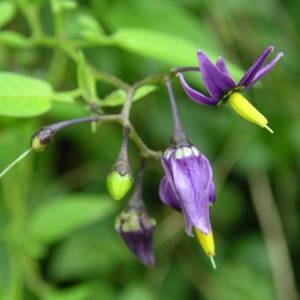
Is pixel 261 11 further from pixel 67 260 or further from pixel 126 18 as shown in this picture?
pixel 67 260

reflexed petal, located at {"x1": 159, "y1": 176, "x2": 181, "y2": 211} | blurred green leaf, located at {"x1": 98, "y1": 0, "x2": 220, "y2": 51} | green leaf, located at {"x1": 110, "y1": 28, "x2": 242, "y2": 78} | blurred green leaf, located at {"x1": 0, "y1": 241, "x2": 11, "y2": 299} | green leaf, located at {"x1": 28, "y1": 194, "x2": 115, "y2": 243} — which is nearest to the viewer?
reflexed petal, located at {"x1": 159, "y1": 176, "x2": 181, "y2": 211}

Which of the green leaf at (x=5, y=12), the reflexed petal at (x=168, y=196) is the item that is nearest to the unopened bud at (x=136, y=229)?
the reflexed petal at (x=168, y=196)

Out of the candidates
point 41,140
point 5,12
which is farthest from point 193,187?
point 5,12

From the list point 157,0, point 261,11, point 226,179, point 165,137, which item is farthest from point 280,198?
point 157,0

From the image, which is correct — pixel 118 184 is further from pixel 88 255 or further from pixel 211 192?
pixel 88 255

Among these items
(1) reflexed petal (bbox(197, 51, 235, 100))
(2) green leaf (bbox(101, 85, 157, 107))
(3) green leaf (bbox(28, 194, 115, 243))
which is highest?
(1) reflexed petal (bbox(197, 51, 235, 100))

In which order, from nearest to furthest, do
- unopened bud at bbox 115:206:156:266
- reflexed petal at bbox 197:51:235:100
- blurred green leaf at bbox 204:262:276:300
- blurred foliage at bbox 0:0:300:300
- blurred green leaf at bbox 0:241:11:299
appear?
reflexed petal at bbox 197:51:235:100
unopened bud at bbox 115:206:156:266
blurred green leaf at bbox 0:241:11:299
blurred foliage at bbox 0:0:300:300
blurred green leaf at bbox 204:262:276:300

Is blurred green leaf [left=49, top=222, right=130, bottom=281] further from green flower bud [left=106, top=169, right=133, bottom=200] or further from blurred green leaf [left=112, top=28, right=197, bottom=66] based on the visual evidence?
green flower bud [left=106, top=169, right=133, bottom=200]

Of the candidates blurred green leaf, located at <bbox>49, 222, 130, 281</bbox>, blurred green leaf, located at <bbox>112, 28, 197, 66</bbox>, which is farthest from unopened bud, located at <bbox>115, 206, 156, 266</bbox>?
blurred green leaf, located at <bbox>49, 222, 130, 281</bbox>
